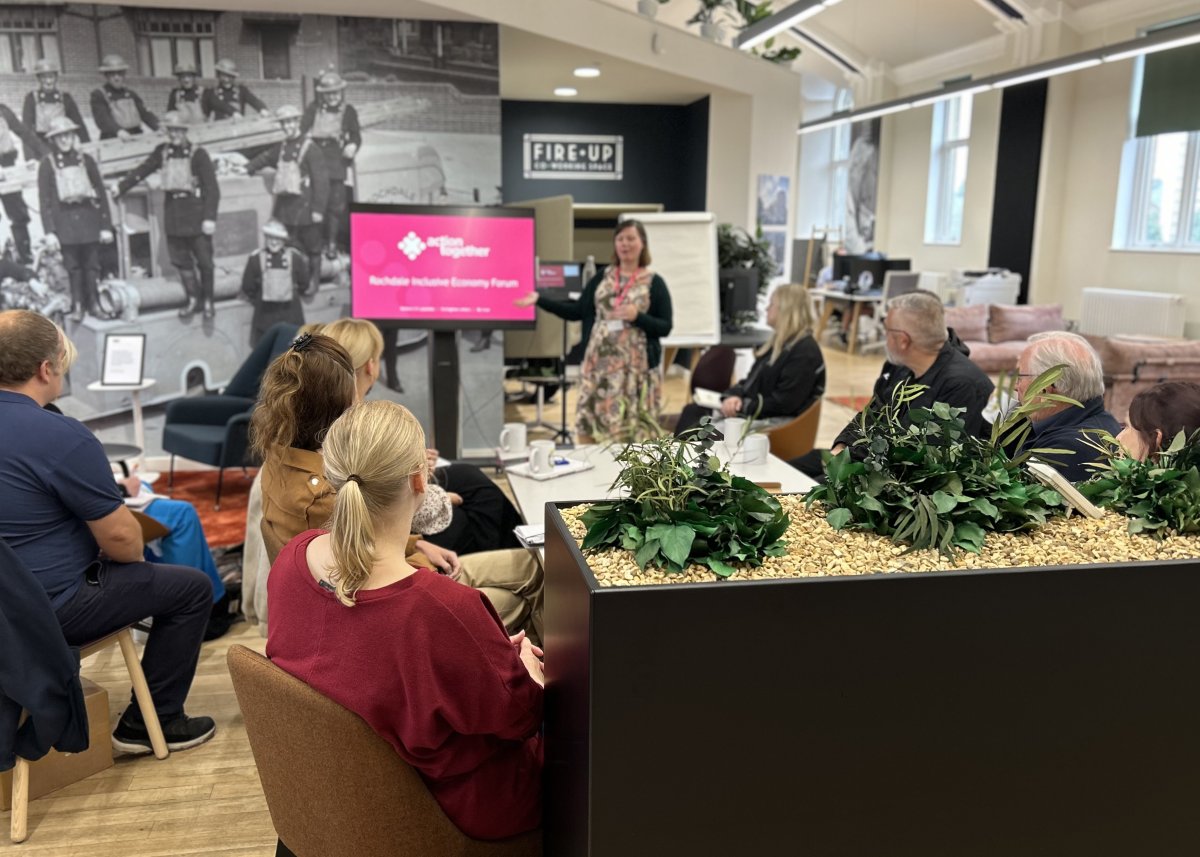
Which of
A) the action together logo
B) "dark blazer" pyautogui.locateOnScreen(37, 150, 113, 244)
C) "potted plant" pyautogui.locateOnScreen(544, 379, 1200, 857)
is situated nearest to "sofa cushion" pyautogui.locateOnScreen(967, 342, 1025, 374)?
the action together logo

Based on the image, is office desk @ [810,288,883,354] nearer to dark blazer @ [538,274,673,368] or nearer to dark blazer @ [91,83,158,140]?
dark blazer @ [538,274,673,368]

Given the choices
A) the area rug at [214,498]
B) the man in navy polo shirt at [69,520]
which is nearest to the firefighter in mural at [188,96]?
the area rug at [214,498]

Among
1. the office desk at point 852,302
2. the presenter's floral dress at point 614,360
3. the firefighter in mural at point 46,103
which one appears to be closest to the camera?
the presenter's floral dress at point 614,360

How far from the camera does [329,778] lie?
1.53m

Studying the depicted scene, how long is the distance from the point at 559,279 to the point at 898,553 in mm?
6314

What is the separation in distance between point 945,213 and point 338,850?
1466 centimetres

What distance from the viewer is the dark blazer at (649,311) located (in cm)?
543

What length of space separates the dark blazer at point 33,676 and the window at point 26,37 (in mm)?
4661

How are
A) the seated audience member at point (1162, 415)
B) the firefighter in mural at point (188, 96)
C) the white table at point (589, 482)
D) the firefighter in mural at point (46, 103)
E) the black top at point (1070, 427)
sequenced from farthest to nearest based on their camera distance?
the firefighter in mural at point (188, 96), the firefighter in mural at point (46, 103), the white table at point (589, 482), the black top at point (1070, 427), the seated audience member at point (1162, 415)

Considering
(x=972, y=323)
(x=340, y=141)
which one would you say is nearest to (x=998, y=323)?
(x=972, y=323)

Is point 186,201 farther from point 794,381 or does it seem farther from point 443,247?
point 794,381

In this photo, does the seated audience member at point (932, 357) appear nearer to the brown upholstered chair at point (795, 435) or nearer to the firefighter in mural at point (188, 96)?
the brown upholstered chair at point (795, 435)

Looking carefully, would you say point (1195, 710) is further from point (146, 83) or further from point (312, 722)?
point (146, 83)

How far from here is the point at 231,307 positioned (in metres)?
6.16
